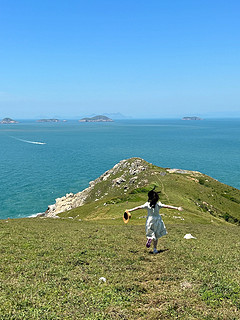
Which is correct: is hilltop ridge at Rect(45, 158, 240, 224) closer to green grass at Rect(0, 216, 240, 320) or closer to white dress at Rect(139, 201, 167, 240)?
green grass at Rect(0, 216, 240, 320)

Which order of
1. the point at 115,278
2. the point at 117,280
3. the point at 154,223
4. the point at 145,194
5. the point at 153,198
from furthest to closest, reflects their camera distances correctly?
the point at 145,194, the point at 154,223, the point at 153,198, the point at 115,278, the point at 117,280

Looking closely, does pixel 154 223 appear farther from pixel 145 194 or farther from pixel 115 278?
pixel 145 194

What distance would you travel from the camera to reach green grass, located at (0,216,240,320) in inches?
466

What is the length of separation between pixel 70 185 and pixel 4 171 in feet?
197

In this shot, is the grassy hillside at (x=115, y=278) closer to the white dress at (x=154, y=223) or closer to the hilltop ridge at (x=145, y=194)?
the white dress at (x=154, y=223)

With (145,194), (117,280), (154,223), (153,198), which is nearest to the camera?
(117,280)

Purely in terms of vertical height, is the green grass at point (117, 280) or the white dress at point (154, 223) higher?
the white dress at point (154, 223)

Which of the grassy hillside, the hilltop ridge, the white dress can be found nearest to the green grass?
the grassy hillside

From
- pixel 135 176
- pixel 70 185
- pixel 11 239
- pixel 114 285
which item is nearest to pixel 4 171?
pixel 70 185

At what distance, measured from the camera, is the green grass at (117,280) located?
11828mm

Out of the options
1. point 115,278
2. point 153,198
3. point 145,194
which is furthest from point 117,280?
point 145,194

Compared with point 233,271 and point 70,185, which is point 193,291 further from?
→ point 70,185

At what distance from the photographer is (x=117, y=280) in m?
15.0

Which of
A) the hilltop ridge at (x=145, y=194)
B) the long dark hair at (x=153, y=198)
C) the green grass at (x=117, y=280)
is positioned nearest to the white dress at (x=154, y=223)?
the long dark hair at (x=153, y=198)
